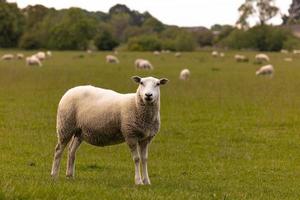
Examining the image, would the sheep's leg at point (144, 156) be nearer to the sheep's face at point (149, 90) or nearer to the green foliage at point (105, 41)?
the sheep's face at point (149, 90)

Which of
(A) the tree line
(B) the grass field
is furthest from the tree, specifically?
(B) the grass field

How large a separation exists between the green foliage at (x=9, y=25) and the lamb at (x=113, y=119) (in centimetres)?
10404

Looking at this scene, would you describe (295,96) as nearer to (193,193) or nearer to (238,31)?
(193,193)

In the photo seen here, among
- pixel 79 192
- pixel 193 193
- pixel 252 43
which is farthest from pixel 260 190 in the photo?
pixel 252 43

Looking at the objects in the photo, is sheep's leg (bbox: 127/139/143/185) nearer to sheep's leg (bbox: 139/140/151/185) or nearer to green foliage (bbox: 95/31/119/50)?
sheep's leg (bbox: 139/140/151/185)

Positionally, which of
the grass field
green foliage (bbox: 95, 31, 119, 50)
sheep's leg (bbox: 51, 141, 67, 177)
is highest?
sheep's leg (bbox: 51, 141, 67, 177)

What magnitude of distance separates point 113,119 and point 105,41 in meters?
101

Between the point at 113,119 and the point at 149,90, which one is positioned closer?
the point at 149,90

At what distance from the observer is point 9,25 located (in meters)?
112

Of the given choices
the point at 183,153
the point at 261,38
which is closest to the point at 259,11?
the point at 261,38

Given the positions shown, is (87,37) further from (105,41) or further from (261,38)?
(261,38)

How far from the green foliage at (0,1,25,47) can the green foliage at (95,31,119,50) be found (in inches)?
623

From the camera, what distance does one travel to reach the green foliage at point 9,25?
4370 inches

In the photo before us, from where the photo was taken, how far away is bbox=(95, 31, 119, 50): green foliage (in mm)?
109750
